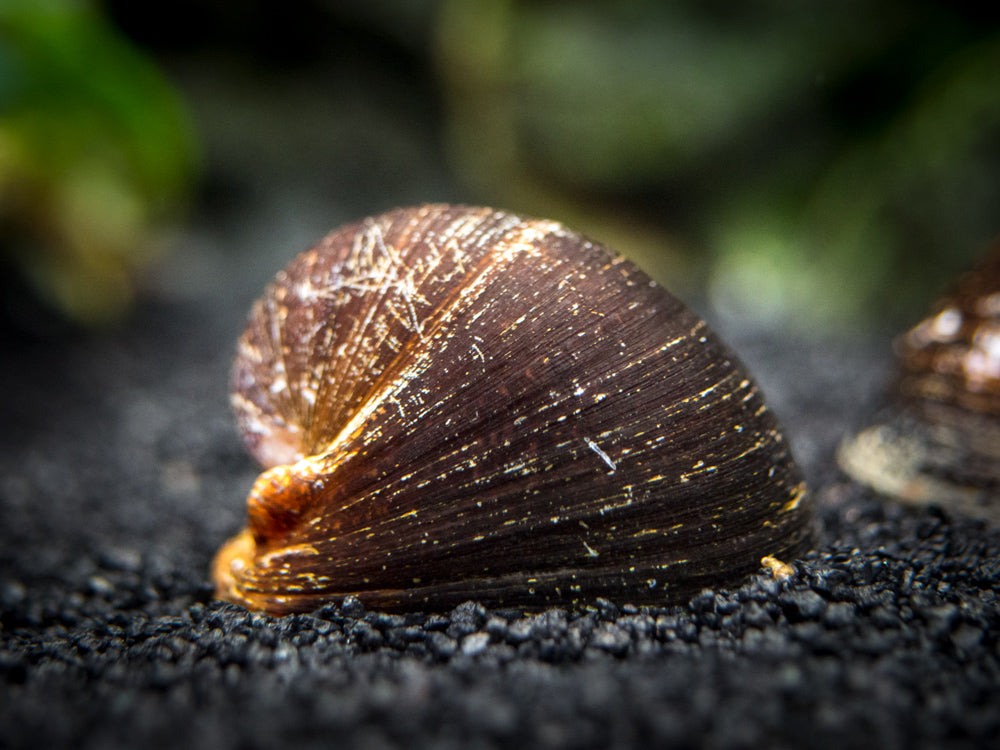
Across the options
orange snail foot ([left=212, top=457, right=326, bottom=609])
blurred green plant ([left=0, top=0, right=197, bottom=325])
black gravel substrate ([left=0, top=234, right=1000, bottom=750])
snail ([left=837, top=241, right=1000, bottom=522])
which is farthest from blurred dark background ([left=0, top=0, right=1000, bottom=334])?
orange snail foot ([left=212, top=457, right=326, bottom=609])

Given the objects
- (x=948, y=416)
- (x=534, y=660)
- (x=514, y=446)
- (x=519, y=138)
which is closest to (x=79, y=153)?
(x=519, y=138)

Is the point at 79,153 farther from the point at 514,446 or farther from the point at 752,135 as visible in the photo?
the point at 752,135

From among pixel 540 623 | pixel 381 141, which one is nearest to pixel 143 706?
pixel 540 623

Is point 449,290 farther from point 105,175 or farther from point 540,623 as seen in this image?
point 105,175

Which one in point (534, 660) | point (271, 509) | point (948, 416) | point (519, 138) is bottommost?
point (534, 660)

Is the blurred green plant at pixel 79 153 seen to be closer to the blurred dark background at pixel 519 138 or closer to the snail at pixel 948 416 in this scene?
the blurred dark background at pixel 519 138

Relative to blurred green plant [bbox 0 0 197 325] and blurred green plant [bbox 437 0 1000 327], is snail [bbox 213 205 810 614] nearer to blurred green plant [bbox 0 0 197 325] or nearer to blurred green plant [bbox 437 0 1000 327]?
blurred green plant [bbox 0 0 197 325]

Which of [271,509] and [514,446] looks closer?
[514,446]
